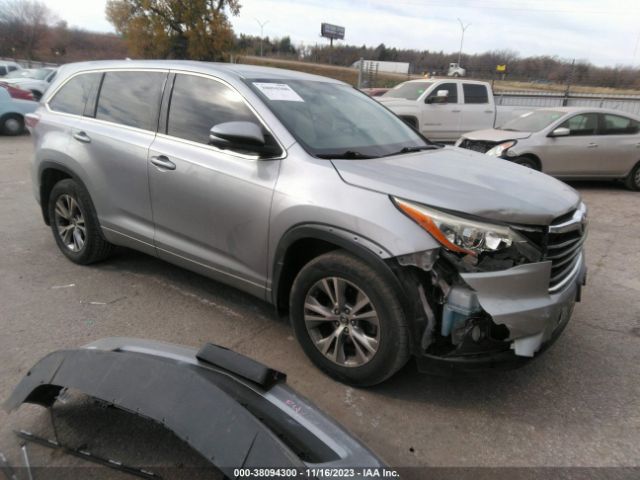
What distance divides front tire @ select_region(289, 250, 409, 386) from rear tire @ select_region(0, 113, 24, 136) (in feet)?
43.6

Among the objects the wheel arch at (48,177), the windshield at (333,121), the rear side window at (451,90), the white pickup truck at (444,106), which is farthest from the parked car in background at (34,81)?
the windshield at (333,121)

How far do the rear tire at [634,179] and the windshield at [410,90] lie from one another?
4.89 meters

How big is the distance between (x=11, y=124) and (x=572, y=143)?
44.4 ft

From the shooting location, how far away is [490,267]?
241cm

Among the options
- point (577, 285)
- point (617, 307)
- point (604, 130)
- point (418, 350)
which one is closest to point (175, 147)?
point (418, 350)

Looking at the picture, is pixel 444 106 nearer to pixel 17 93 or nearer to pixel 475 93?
pixel 475 93

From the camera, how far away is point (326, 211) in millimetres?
2670

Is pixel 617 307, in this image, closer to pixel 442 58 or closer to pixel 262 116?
pixel 262 116

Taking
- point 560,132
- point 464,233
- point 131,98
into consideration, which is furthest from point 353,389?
point 560,132

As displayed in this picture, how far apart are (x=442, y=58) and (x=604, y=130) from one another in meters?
54.9

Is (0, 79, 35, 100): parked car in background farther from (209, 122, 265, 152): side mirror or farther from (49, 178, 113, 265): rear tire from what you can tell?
(209, 122, 265, 152): side mirror

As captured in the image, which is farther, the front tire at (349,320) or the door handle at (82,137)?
the door handle at (82,137)

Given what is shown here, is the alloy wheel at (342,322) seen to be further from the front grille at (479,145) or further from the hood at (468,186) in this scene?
the front grille at (479,145)

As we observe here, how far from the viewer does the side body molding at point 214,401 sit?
1445 mm
